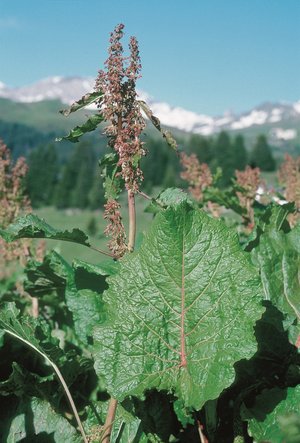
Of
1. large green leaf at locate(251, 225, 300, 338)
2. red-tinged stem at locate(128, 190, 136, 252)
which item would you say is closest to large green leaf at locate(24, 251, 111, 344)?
red-tinged stem at locate(128, 190, 136, 252)

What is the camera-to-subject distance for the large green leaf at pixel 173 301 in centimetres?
196

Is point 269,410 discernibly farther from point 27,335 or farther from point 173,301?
point 27,335

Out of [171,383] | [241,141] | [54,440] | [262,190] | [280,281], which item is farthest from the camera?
[241,141]

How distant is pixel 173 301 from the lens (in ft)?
6.70

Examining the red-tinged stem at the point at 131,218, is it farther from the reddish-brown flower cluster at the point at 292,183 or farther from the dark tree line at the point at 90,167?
the dark tree line at the point at 90,167

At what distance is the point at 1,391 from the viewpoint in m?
2.33

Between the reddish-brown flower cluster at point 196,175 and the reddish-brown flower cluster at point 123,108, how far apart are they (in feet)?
9.25

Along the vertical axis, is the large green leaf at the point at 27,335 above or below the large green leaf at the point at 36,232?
below

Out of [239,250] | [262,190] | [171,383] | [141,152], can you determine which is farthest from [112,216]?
[262,190]

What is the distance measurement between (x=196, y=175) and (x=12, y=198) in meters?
1.51

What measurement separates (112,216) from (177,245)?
242 millimetres

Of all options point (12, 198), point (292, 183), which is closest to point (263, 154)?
A: point (292, 183)

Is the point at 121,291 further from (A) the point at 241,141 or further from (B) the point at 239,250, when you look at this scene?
(A) the point at 241,141

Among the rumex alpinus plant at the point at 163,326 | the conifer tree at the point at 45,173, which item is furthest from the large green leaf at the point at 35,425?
the conifer tree at the point at 45,173
